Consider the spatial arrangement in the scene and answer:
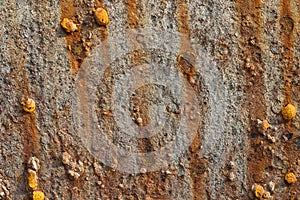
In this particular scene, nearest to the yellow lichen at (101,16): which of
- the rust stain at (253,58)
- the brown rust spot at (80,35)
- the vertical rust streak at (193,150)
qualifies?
the brown rust spot at (80,35)

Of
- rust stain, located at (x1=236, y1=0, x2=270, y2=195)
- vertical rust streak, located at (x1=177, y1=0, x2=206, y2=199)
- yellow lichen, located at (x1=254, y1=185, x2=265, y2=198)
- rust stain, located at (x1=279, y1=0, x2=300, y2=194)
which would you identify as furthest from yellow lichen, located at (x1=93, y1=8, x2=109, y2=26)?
yellow lichen, located at (x1=254, y1=185, x2=265, y2=198)

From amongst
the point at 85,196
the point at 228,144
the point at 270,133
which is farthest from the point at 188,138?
the point at 85,196

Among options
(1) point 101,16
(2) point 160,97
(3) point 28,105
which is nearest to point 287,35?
(2) point 160,97

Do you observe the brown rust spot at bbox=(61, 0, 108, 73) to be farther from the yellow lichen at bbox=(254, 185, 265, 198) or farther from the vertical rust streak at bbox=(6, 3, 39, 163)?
the yellow lichen at bbox=(254, 185, 265, 198)

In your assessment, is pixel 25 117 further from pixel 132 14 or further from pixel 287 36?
pixel 287 36

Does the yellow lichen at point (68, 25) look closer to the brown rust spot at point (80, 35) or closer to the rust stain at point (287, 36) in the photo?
the brown rust spot at point (80, 35)
